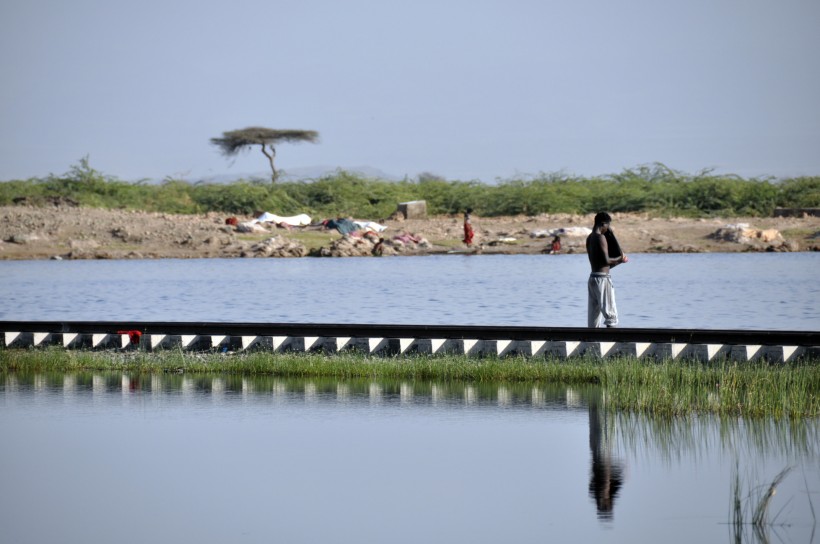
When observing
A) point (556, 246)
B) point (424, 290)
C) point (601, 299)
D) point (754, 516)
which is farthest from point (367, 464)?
point (556, 246)

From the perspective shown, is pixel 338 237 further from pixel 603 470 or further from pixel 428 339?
Answer: pixel 603 470

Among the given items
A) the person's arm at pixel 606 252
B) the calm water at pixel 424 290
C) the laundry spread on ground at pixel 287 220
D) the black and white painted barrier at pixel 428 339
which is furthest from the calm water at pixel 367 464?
the laundry spread on ground at pixel 287 220

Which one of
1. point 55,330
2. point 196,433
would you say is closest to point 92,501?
point 196,433

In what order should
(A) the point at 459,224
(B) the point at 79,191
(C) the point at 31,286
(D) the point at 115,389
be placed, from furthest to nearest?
(B) the point at 79,191, (A) the point at 459,224, (C) the point at 31,286, (D) the point at 115,389

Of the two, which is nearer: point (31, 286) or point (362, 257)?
point (31, 286)

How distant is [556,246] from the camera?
1908 inches

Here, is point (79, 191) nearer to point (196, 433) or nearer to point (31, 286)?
point (31, 286)

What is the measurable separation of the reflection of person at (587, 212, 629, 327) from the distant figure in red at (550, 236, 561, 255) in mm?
32152

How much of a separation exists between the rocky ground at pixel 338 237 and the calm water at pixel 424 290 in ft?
4.11

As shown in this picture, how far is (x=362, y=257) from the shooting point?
170 ft

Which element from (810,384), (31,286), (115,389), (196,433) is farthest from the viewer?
(31,286)

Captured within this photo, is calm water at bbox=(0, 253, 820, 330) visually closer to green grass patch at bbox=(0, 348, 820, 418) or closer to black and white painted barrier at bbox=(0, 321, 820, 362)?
black and white painted barrier at bbox=(0, 321, 820, 362)

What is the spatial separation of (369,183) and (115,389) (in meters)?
54.2

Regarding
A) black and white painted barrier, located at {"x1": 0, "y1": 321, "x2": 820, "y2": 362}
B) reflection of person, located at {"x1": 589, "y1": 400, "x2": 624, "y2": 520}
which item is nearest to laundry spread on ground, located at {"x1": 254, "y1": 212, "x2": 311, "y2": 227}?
black and white painted barrier, located at {"x1": 0, "y1": 321, "x2": 820, "y2": 362}
